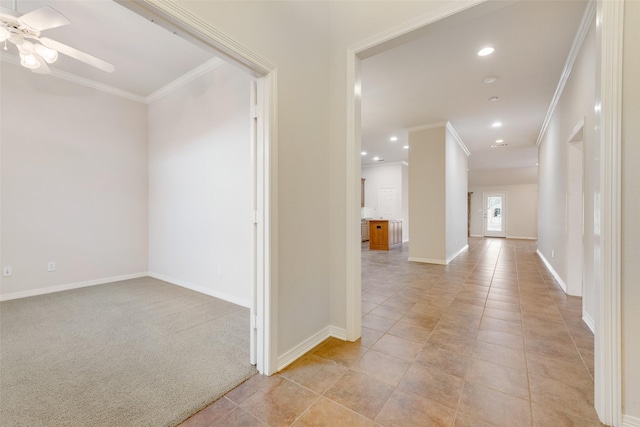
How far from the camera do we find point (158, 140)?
437 centimetres

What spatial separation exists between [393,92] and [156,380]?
4.44 meters

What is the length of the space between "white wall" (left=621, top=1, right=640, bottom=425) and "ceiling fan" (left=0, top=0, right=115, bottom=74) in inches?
140

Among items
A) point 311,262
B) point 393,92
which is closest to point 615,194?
point 311,262

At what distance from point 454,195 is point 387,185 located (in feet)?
11.1

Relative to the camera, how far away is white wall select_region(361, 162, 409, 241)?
9.35m

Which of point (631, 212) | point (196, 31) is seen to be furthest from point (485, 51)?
point (196, 31)

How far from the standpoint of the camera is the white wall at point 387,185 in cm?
935

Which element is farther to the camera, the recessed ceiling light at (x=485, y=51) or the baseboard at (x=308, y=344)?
the recessed ceiling light at (x=485, y=51)

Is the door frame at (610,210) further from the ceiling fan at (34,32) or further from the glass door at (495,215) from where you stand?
the glass door at (495,215)

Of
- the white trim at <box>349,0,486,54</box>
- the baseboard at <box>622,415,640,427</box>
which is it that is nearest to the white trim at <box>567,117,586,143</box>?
the white trim at <box>349,0,486,54</box>

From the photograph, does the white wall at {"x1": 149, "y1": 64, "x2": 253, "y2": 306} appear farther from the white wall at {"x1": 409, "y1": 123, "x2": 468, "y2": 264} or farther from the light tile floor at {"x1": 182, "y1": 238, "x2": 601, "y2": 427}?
the white wall at {"x1": 409, "y1": 123, "x2": 468, "y2": 264}

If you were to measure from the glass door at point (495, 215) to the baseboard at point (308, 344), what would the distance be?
1235 centimetres

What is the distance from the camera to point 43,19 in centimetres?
199

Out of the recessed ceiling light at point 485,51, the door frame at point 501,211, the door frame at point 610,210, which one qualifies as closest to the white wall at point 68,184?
the recessed ceiling light at point 485,51
